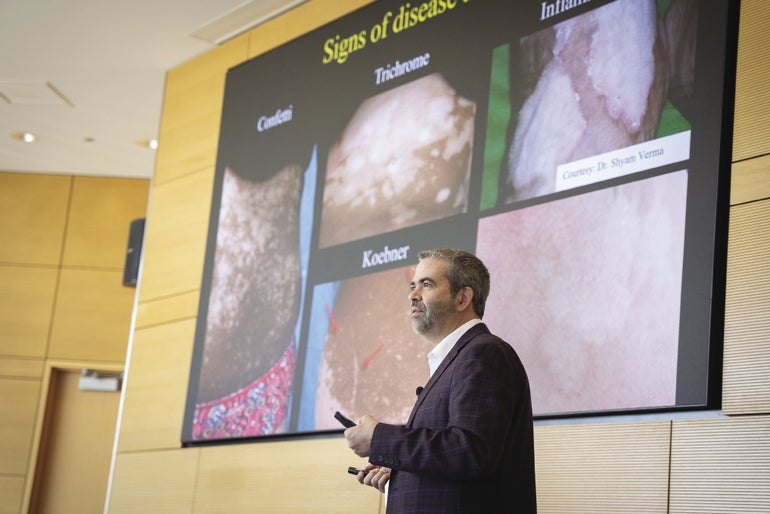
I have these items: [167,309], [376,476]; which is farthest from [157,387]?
[376,476]

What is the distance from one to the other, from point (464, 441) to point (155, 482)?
3.69 meters

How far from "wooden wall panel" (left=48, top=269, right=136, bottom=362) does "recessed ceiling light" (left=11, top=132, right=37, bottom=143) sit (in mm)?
1201


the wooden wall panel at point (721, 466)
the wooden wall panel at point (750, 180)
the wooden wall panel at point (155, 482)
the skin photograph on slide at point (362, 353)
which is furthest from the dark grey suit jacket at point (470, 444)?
the wooden wall panel at point (155, 482)

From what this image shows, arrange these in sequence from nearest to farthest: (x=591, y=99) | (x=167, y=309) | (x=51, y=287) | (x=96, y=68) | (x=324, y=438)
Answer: (x=591, y=99) → (x=324, y=438) → (x=167, y=309) → (x=96, y=68) → (x=51, y=287)

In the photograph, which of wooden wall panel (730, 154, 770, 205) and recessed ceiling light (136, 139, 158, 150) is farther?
recessed ceiling light (136, 139, 158, 150)

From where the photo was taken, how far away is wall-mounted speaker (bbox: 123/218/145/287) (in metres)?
7.52

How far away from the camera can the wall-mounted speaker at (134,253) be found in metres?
7.52

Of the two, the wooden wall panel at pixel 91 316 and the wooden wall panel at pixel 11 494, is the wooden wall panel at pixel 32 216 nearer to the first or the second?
the wooden wall panel at pixel 91 316

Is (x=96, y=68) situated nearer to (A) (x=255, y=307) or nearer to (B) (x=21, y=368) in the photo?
(A) (x=255, y=307)

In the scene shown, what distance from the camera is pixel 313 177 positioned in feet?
17.7

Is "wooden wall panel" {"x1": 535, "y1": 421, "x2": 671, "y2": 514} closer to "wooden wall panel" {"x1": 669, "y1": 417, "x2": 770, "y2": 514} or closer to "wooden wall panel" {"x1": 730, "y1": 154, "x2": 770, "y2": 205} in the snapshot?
"wooden wall panel" {"x1": 669, "y1": 417, "x2": 770, "y2": 514}

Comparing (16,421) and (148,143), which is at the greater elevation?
(148,143)

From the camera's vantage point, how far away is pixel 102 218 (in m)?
9.33

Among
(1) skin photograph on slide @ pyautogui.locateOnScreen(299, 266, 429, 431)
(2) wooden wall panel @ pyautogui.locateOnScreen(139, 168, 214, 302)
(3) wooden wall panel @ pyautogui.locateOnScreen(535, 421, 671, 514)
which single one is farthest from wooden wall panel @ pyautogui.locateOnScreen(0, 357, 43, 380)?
(3) wooden wall panel @ pyautogui.locateOnScreen(535, 421, 671, 514)
